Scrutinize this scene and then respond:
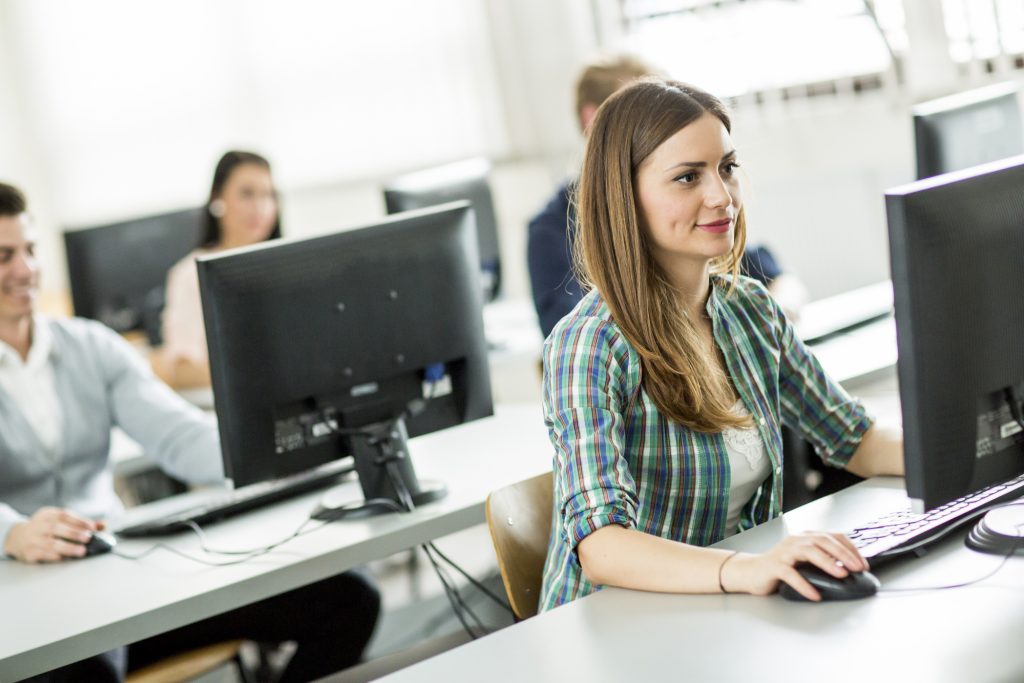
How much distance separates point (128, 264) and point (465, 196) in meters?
1.00

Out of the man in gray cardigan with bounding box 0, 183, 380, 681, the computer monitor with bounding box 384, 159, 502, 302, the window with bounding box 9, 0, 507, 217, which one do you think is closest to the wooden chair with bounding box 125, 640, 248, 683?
the man in gray cardigan with bounding box 0, 183, 380, 681

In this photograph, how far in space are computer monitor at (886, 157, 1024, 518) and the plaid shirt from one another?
0.37 m

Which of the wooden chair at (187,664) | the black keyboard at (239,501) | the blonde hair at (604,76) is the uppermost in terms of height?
the blonde hair at (604,76)

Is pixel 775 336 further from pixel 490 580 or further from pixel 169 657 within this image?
pixel 169 657

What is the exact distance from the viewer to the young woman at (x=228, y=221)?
3549mm

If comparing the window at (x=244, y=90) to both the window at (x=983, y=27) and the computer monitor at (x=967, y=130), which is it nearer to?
the window at (x=983, y=27)

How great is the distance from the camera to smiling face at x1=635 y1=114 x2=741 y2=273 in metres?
1.59

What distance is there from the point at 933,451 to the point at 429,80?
396 cm

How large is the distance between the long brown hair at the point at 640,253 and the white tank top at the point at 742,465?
30mm

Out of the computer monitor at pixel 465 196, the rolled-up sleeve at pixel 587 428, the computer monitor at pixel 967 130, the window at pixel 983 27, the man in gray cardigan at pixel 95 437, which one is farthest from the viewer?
the window at pixel 983 27

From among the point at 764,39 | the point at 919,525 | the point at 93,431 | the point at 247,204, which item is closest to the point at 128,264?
the point at 247,204

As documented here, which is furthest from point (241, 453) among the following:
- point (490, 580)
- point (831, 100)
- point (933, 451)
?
point (831, 100)

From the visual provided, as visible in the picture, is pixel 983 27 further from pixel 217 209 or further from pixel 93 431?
pixel 93 431

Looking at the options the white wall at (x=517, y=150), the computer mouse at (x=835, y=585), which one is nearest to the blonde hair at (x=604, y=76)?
the white wall at (x=517, y=150)
